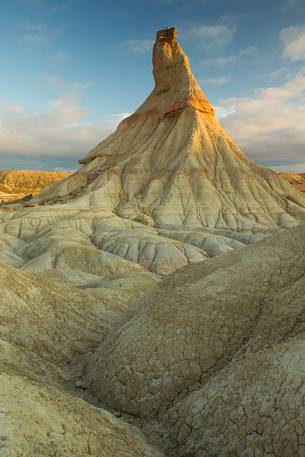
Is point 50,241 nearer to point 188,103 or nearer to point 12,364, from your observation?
point 12,364

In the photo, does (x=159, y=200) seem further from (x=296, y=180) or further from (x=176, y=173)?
(x=296, y=180)

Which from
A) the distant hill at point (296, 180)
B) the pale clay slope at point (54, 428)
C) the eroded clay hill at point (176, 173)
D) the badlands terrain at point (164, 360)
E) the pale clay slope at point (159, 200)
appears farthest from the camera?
the distant hill at point (296, 180)

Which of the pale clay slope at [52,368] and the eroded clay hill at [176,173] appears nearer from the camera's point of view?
the pale clay slope at [52,368]

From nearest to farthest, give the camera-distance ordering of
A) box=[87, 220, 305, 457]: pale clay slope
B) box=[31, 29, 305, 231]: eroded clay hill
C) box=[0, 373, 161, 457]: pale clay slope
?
box=[0, 373, 161, 457]: pale clay slope → box=[87, 220, 305, 457]: pale clay slope → box=[31, 29, 305, 231]: eroded clay hill

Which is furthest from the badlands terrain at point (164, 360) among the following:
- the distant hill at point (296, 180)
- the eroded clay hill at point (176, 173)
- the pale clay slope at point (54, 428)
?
the distant hill at point (296, 180)

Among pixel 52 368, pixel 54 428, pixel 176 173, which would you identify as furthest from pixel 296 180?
pixel 54 428

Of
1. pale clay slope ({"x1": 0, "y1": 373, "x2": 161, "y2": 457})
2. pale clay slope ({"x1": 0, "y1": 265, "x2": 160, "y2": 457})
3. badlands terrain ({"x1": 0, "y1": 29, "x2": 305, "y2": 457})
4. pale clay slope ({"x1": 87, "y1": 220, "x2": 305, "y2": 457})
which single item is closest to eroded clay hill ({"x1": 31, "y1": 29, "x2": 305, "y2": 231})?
badlands terrain ({"x1": 0, "y1": 29, "x2": 305, "y2": 457})

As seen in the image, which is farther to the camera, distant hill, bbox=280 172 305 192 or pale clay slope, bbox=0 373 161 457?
distant hill, bbox=280 172 305 192

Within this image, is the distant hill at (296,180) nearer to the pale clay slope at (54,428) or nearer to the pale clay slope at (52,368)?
the pale clay slope at (52,368)

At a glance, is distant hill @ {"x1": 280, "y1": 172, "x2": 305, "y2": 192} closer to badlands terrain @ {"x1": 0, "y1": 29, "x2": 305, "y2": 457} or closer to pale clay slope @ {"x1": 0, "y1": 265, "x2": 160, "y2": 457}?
badlands terrain @ {"x1": 0, "y1": 29, "x2": 305, "y2": 457}
